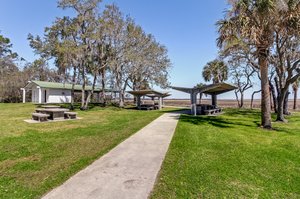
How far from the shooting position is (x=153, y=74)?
32.6 m

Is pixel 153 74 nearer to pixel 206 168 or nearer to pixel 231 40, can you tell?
pixel 231 40

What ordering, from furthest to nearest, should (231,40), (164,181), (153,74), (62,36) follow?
(153,74) → (62,36) → (231,40) → (164,181)

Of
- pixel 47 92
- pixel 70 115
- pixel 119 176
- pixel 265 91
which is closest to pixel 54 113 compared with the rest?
pixel 70 115

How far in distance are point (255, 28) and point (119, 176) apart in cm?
991

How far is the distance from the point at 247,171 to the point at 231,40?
869cm

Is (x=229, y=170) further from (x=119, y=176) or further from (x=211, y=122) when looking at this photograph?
(x=211, y=122)

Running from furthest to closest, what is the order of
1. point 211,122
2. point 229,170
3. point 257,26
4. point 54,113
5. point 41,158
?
point 54,113, point 211,122, point 257,26, point 41,158, point 229,170

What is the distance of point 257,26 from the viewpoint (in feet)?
34.9

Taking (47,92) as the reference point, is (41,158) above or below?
below

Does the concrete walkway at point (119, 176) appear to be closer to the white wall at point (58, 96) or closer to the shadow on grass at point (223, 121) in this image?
the shadow on grass at point (223, 121)

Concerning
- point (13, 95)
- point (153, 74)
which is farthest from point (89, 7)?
point (13, 95)

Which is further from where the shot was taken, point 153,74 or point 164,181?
point 153,74

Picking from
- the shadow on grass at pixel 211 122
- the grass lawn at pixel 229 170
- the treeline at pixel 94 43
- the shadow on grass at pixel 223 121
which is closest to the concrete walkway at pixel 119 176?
the grass lawn at pixel 229 170

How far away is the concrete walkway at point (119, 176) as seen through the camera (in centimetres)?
351
